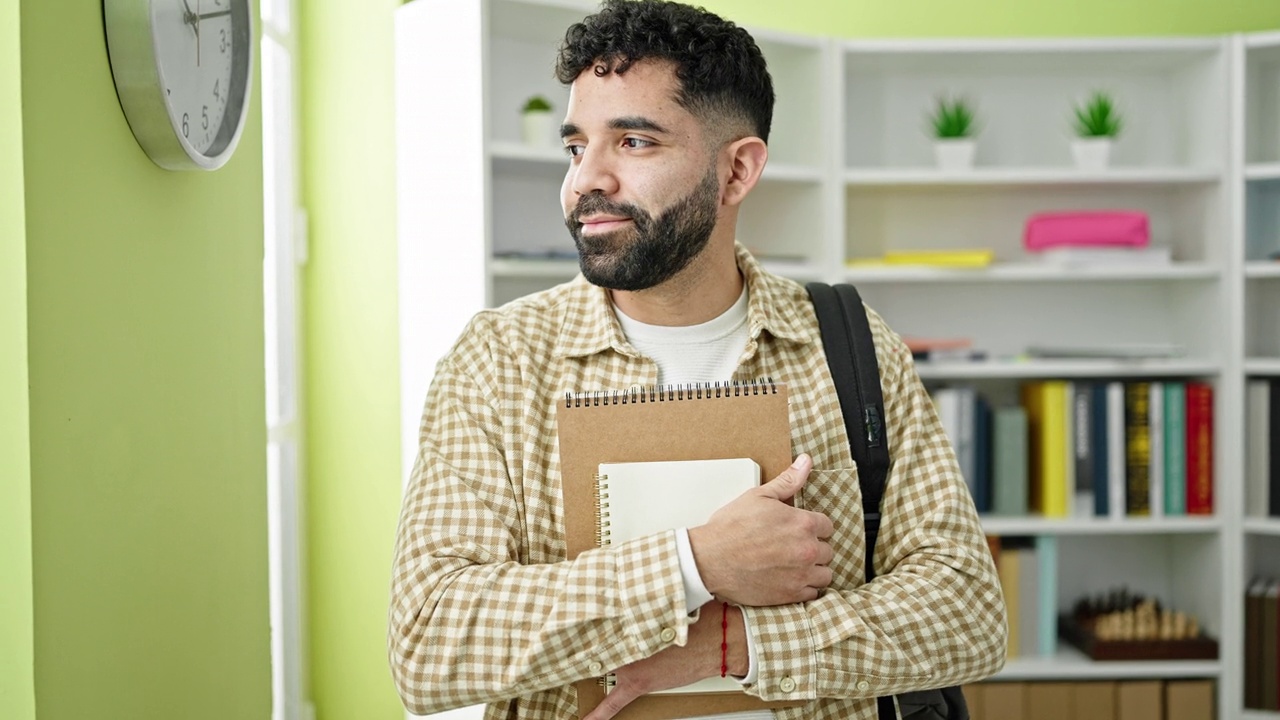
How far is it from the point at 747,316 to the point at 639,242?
0.70 ft

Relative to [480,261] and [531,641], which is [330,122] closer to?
[480,261]

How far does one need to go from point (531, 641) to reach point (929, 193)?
8.19 feet

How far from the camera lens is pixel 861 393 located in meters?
1.41

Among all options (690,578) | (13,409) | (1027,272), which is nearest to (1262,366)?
(1027,272)

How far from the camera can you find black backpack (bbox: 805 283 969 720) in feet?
4.54

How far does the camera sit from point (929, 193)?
331cm

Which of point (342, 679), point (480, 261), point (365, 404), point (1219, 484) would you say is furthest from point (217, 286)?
point (1219, 484)

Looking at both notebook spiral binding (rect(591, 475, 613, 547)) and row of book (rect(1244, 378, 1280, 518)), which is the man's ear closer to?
notebook spiral binding (rect(591, 475, 613, 547))

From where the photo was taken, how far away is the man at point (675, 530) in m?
1.17

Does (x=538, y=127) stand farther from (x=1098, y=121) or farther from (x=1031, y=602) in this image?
(x=1031, y=602)

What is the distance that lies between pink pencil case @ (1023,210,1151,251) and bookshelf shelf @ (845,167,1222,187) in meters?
0.10

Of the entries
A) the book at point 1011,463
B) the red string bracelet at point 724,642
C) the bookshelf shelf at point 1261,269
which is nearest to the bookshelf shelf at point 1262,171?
the bookshelf shelf at point 1261,269

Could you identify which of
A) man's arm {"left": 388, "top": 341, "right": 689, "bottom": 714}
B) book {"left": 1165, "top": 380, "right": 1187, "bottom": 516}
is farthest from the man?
book {"left": 1165, "top": 380, "right": 1187, "bottom": 516}

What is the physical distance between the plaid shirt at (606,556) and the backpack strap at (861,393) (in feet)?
0.04
